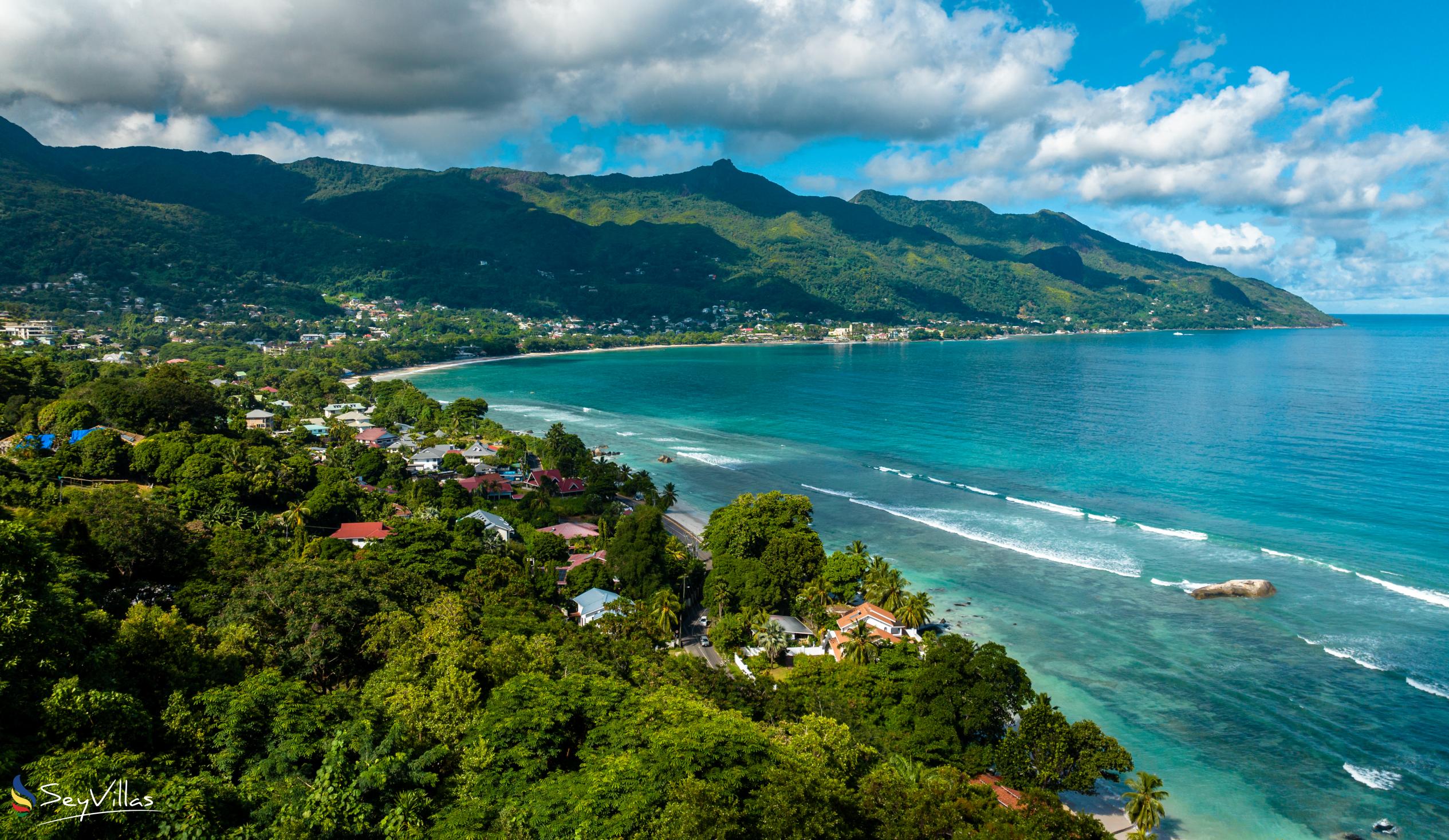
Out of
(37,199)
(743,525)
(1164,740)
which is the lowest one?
(1164,740)

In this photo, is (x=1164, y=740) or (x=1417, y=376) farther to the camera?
(x=1417, y=376)

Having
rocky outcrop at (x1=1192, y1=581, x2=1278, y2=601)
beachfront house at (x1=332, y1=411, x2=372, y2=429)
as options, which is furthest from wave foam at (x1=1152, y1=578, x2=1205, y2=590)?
beachfront house at (x1=332, y1=411, x2=372, y2=429)

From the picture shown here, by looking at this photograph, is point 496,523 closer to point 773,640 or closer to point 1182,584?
point 773,640

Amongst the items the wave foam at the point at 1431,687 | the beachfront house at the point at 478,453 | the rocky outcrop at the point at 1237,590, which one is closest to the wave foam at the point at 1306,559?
the rocky outcrop at the point at 1237,590

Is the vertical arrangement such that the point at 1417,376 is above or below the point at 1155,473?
above

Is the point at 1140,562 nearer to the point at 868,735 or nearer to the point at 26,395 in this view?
the point at 868,735

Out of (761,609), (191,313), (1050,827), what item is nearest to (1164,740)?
(1050,827)

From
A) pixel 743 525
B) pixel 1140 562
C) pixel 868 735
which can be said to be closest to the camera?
pixel 868 735

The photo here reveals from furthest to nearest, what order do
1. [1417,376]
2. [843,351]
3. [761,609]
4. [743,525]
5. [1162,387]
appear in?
[843,351]
[1417,376]
[1162,387]
[743,525]
[761,609]

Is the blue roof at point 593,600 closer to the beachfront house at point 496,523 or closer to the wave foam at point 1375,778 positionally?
the beachfront house at point 496,523
